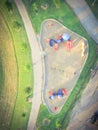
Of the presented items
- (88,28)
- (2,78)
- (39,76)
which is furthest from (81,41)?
(2,78)

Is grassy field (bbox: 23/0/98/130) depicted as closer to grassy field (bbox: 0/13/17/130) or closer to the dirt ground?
the dirt ground

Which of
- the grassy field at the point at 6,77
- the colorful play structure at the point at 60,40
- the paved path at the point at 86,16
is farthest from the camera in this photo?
the paved path at the point at 86,16

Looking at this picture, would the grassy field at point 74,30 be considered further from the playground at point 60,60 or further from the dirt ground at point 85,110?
the dirt ground at point 85,110

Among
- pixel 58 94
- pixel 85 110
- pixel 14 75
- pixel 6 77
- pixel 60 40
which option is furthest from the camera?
pixel 85 110

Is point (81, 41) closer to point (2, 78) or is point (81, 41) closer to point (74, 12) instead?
point (74, 12)

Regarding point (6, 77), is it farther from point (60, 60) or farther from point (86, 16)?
point (86, 16)

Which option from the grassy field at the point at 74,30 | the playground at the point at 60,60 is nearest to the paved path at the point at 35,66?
the grassy field at the point at 74,30

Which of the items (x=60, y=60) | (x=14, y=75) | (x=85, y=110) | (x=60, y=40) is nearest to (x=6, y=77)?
(x=14, y=75)

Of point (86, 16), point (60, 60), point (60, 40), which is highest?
point (86, 16)
